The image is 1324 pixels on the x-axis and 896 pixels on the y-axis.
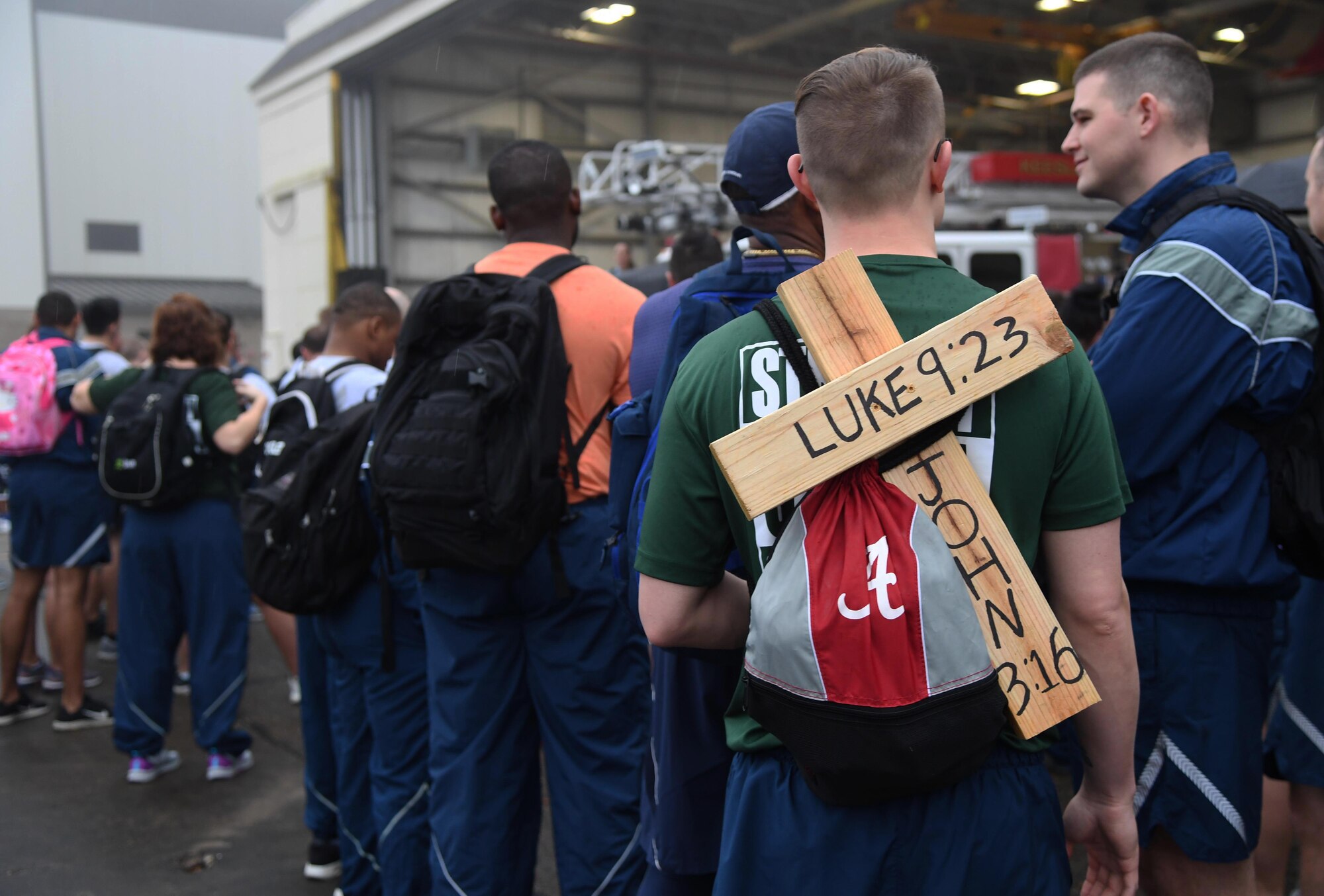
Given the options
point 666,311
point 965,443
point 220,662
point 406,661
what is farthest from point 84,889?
point 965,443

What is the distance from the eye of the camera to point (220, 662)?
476 cm

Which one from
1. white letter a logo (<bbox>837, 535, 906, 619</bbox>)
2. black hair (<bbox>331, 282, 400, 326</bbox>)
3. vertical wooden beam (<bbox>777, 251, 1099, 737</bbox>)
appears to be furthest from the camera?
black hair (<bbox>331, 282, 400, 326</bbox>)

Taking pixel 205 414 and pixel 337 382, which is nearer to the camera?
pixel 337 382

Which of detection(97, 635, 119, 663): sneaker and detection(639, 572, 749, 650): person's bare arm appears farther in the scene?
detection(97, 635, 119, 663): sneaker

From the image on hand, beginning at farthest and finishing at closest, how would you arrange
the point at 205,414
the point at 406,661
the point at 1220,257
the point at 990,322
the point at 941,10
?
1. the point at 941,10
2. the point at 205,414
3. the point at 406,661
4. the point at 1220,257
5. the point at 990,322

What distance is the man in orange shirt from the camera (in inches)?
114

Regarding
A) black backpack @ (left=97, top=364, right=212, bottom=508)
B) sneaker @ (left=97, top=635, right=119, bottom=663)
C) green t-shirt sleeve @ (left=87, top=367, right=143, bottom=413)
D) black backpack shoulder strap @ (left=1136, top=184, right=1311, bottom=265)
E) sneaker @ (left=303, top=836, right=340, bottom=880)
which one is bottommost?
sneaker @ (left=97, top=635, right=119, bottom=663)

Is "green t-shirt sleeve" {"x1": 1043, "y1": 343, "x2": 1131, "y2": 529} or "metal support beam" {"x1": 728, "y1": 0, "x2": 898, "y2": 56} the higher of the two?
"metal support beam" {"x1": 728, "y1": 0, "x2": 898, "y2": 56}

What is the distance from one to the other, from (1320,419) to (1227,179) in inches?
23.0

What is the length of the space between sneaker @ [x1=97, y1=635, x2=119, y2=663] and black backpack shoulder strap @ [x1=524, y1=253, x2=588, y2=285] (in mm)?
5361

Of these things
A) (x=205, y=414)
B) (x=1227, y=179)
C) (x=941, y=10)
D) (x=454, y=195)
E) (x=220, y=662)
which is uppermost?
(x=941, y=10)

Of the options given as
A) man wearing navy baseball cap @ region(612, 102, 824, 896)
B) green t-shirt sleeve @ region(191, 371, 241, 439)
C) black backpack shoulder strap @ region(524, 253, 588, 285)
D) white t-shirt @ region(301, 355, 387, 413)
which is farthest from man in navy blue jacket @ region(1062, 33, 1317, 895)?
green t-shirt sleeve @ region(191, 371, 241, 439)

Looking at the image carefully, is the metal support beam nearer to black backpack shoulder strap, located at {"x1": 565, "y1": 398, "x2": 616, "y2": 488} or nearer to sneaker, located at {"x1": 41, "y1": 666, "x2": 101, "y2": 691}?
sneaker, located at {"x1": 41, "y1": 666, "x2": 101, "y2": 691}

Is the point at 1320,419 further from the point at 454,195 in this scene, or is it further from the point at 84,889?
the point at 454,195
